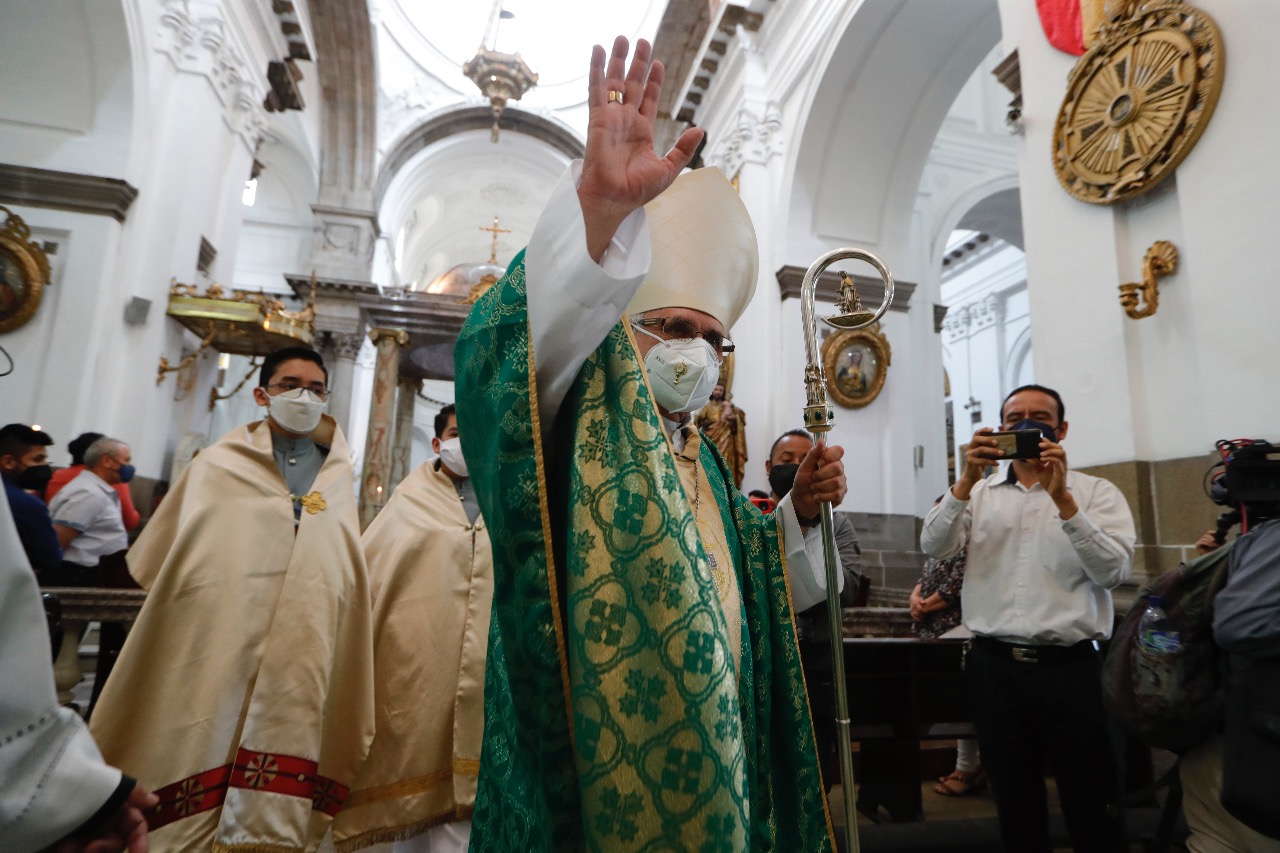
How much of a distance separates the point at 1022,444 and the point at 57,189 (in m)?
7.94

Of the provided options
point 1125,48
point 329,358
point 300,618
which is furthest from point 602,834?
point 329,358

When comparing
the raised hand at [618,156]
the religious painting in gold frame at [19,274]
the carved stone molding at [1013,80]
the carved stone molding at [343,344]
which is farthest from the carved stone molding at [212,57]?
the raised hand at [618,156]

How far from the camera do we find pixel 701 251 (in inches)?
71.9

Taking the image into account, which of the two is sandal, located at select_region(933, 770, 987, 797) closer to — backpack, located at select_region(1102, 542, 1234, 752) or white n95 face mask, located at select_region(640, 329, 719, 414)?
backpack, located at select_region(1102, 542, 1234, 752)

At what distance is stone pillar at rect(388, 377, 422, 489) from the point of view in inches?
540

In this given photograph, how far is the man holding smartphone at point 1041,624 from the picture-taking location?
2.35 meters

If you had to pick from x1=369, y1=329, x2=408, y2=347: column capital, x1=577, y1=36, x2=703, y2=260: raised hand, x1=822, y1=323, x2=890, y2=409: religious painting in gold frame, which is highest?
x1=369, y1=329, x2=408, y2=347: column capital

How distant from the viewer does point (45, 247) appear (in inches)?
255

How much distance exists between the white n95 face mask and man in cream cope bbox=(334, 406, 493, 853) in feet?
3.40

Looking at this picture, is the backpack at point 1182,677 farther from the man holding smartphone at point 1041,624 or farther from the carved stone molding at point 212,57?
the carved stone molding at point 212,57

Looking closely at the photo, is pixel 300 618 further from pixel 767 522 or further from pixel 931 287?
pixel 931 287

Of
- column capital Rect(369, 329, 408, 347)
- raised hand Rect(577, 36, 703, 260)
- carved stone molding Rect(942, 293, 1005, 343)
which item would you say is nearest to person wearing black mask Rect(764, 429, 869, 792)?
raised hand Rect(577, 36, 703, 260)

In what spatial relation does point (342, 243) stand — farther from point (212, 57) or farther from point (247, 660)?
point (247, 660)

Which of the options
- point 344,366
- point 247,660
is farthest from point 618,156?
point 344,366
